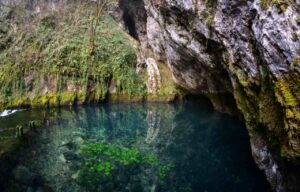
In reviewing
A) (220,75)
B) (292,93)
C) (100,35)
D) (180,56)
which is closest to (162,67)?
(100,35)

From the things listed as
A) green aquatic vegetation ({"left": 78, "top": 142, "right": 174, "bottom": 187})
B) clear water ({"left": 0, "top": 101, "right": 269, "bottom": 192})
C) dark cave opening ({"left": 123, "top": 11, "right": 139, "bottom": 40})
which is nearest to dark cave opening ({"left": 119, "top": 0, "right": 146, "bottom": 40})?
dark cave opening ({"left": 123, "top": 11, "right": 139, "bottom": 40})

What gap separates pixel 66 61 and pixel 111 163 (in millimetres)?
21482

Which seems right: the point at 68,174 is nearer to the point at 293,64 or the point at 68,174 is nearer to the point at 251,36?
the point at 251,36

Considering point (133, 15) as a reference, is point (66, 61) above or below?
below

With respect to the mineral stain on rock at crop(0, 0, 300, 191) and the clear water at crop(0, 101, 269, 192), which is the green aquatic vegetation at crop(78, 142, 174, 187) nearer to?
the clear water at crop(0, 101, 269, 192)

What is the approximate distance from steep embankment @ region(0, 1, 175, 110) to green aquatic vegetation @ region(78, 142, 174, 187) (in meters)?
16.6

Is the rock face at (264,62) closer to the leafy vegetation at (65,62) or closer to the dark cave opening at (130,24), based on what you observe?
the leafy vegetation at (65,62)

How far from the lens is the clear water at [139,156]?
1141cm

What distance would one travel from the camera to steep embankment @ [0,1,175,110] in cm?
3080

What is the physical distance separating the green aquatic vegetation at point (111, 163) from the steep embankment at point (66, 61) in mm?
16627

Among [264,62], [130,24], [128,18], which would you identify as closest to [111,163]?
[264,62]

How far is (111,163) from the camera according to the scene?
13180 millimetres

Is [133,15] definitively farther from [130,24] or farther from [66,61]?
[66,61]

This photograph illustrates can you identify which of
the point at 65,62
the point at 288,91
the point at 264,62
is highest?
the point at 65,62
